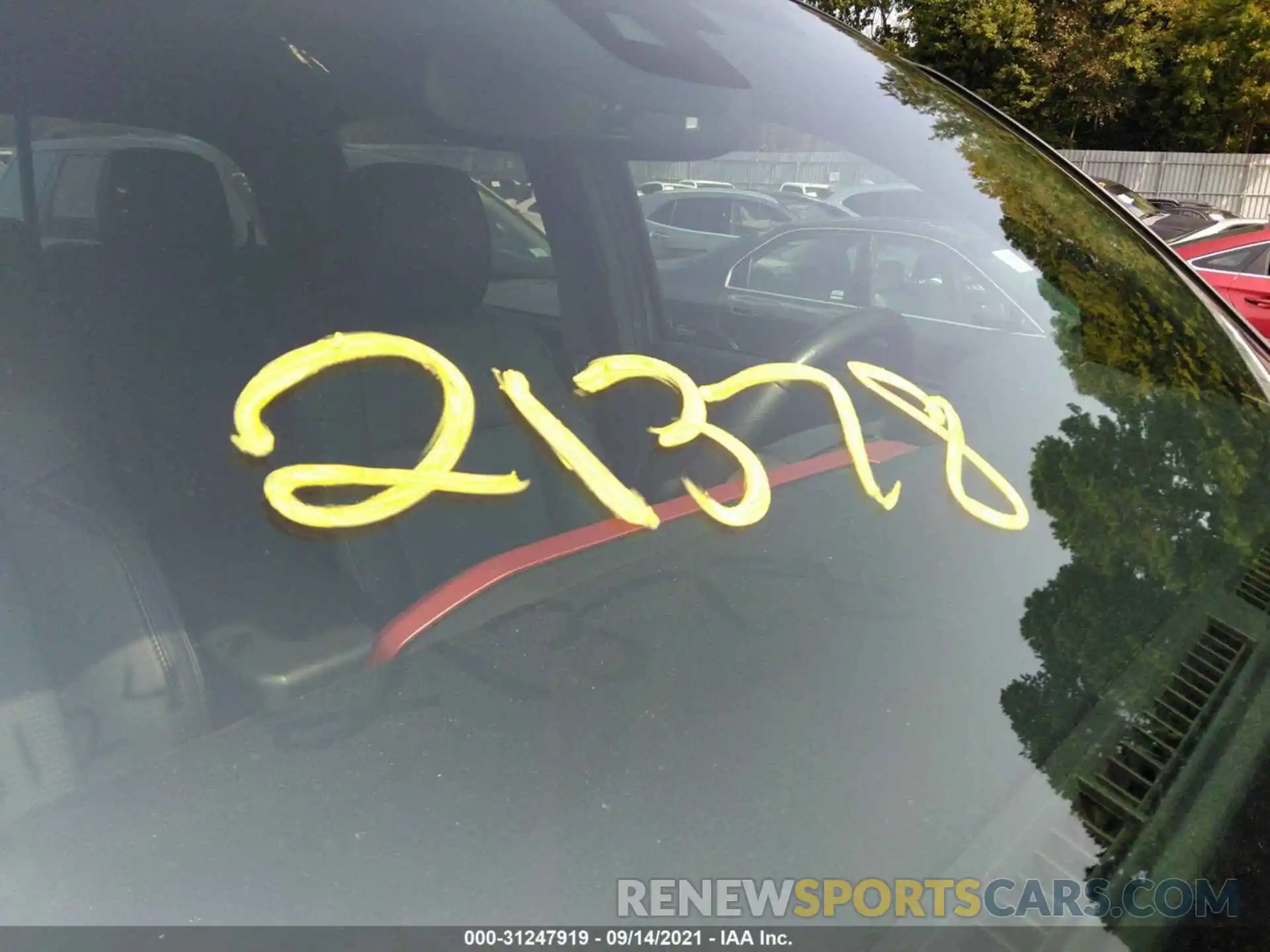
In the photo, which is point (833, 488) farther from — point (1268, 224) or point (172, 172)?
point (1268, 224)

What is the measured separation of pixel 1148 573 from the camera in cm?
114

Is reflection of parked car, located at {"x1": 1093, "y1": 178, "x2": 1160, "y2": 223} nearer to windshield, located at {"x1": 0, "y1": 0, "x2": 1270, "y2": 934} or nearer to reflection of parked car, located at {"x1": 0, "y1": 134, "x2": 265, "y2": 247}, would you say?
windshield, located at {"x1": 0, "y1": 0, "x2": 1270, "y2": 934}

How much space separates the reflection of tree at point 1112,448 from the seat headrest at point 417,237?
0.76 meters

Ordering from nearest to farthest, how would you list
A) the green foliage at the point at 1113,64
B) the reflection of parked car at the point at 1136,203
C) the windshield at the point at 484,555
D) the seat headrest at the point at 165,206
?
1. the windshield at the point at 484,555
2. the seat headrest at the point at 165,206
3. the reflection of parked car at the point at 1136,203
4. the green foliage at the point at 1113,64

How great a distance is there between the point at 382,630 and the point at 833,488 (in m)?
0.54

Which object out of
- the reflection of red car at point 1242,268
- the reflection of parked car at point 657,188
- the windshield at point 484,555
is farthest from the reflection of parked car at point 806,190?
the reflection of red car at point 1242,268

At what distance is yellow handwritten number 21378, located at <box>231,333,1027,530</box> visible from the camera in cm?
85

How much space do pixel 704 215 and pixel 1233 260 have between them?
654 centimetres

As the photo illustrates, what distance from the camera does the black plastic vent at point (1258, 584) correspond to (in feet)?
3.81

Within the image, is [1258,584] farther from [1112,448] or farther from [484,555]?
[484,555]

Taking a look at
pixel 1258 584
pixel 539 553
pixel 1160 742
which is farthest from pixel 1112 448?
pixel 539 553

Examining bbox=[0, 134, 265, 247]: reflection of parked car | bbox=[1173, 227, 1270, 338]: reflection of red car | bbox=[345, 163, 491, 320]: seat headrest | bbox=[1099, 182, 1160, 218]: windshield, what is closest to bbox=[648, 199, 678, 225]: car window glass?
bbox=[345, 163, 491, 320]: seat headrest

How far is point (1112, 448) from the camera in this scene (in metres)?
1.25

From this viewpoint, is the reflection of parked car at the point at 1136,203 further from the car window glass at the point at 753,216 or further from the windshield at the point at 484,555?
the windshield at the point at 484,555
